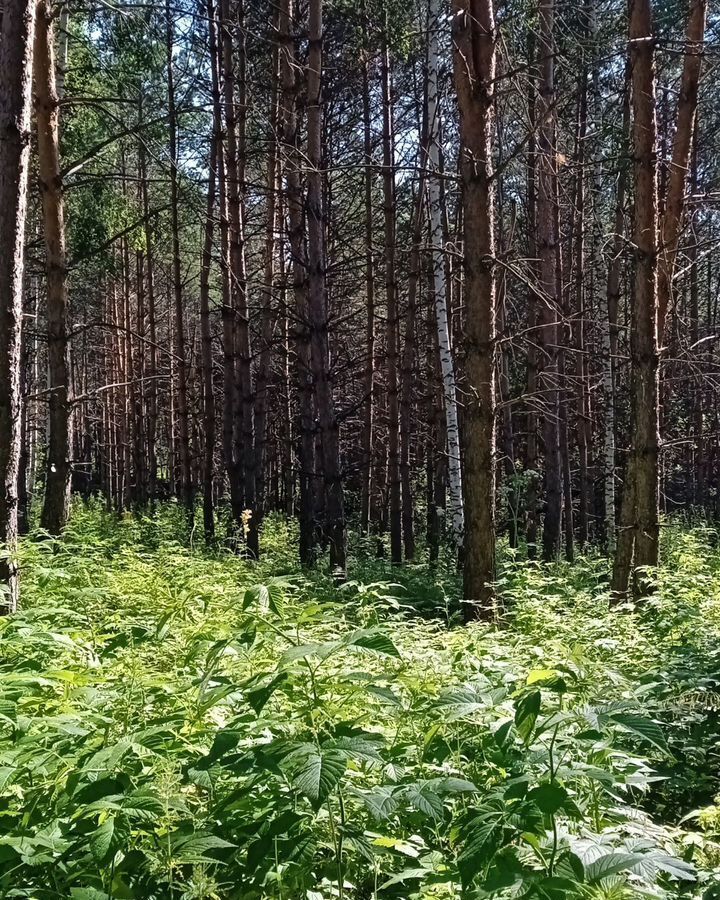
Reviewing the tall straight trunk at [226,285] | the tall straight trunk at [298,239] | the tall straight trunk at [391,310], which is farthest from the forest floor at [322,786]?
the tall straight trunk at [391,310]

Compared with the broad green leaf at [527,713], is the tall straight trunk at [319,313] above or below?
above

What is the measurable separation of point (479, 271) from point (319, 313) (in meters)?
4.32

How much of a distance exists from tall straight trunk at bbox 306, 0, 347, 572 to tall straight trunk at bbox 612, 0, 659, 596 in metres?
3.90

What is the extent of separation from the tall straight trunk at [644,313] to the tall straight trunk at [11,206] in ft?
18.8

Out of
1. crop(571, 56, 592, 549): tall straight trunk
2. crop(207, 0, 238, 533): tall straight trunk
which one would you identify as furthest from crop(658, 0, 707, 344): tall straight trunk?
crop(207, 0, 238, 533): tall straight trunk

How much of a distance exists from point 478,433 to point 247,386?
20.3ft

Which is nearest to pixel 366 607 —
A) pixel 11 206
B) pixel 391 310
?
pixel 11 206

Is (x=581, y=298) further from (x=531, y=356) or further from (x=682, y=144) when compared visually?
(x=682, y=144)

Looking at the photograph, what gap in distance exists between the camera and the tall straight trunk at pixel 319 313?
34.0ft

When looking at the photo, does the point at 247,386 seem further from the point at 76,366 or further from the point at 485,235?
the point at 76,366

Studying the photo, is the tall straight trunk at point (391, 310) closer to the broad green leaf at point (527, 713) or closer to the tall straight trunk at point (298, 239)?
the tall straight trunk at point (298, 239)

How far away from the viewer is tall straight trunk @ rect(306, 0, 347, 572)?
408 inches

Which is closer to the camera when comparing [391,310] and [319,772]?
[319,772]

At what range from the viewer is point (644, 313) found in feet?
26.2
